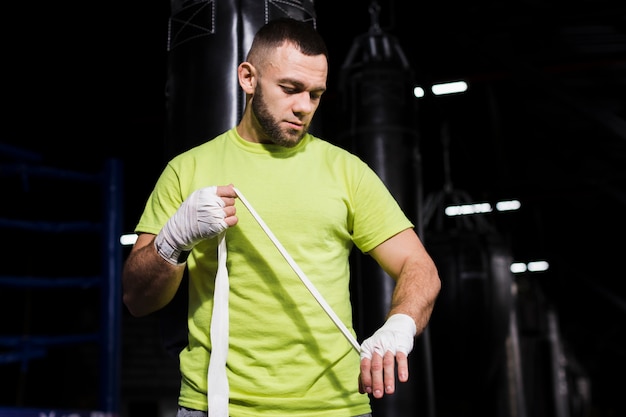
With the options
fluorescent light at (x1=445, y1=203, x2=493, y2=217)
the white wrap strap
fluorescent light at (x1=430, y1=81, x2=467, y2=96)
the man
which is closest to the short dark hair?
the man

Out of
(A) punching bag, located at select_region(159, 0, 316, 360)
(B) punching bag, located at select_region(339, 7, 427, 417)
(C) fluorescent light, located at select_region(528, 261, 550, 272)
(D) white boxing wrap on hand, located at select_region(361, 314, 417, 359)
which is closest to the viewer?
(D) white boxing wrap on hand, located at select_region(361, 314, 417, 359)

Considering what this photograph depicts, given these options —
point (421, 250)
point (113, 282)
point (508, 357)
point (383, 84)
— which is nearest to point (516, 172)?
point (508, 357)

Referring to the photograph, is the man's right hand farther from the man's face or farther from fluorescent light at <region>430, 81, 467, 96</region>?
fluorescent light at <region>430, 81, 467, 96</region>

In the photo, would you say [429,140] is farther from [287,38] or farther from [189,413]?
[189,413]

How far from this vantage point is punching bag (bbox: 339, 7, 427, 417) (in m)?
3.17

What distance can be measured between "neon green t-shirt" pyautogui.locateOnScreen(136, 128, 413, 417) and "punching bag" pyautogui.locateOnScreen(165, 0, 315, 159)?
37 cm

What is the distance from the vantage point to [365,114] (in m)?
3.50

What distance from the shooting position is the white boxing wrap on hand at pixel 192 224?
4.76 ft

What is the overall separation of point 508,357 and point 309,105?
5.79 m

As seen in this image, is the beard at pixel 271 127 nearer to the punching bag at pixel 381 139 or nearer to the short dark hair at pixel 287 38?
the short dark hair at pixel 287 38

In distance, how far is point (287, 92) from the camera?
161 cm

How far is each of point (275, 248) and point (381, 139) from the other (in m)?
1.92

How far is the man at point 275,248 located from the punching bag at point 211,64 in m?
0.36

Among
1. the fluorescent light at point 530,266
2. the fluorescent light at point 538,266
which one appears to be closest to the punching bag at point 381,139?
the fluorescent light at point 530,266
